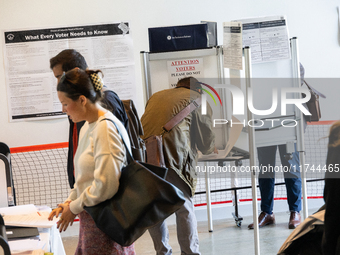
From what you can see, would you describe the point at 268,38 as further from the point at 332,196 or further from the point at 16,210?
the point at 16,210

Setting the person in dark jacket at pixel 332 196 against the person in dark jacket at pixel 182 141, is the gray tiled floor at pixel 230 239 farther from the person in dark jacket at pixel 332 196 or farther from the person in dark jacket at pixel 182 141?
the person in dark jacket at pixel 332 196

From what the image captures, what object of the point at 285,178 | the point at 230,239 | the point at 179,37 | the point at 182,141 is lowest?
the point at 230,239

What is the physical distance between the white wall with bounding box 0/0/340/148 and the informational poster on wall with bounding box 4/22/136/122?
0.07 meters

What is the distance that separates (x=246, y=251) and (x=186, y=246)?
846 millimetres

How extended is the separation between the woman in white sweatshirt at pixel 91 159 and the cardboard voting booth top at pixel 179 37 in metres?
1.41

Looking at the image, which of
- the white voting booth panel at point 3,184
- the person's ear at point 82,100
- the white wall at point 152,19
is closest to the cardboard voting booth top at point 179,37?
the white wall at point 152,19

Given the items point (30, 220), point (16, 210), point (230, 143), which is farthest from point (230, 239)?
point (30, 220)

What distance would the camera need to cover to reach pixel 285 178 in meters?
3.90

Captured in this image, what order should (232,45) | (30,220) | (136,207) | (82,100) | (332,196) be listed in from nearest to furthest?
1. (332,196)
2. (136,207)
3. (82,100)
4. (30,220)
5. (232,45)

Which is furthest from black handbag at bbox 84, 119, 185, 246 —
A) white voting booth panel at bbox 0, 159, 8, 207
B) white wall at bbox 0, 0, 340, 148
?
white wall at bbox 0, 0, 340, 148

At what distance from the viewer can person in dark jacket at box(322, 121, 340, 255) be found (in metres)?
1.26

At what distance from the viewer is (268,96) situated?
109 inches

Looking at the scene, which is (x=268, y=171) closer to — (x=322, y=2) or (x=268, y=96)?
(x=268, y=96)

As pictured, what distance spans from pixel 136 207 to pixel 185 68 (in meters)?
1.68
